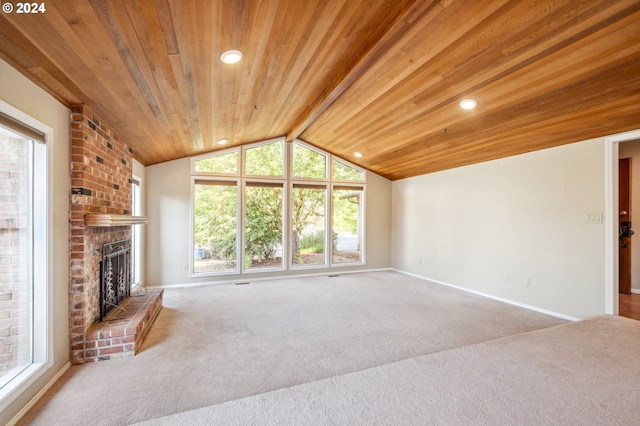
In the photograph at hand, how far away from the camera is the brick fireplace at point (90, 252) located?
260 centimetres

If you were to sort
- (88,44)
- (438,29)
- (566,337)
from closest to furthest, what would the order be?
(88,44) < (438,29) < (566,337)

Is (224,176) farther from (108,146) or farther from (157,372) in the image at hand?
(157,372)

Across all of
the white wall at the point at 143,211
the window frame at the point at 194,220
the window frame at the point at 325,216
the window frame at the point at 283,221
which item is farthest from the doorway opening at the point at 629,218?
the white wall at the point at 143,211

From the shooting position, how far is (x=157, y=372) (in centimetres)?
250

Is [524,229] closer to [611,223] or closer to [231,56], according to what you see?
[611,223]

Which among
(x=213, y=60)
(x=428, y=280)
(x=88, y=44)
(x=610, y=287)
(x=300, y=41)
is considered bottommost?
(x=428, y=280)

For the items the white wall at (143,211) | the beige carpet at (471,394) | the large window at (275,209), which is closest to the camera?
the beige carpet at (471,394)

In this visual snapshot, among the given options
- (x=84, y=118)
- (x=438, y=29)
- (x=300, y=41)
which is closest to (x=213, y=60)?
(x=300, y=41)

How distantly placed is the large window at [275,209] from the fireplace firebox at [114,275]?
1.94m

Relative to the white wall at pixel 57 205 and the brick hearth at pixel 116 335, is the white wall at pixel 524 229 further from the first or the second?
the white wall at pixel 57 205

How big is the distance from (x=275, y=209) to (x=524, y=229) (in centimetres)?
450

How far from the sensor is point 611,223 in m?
3.48

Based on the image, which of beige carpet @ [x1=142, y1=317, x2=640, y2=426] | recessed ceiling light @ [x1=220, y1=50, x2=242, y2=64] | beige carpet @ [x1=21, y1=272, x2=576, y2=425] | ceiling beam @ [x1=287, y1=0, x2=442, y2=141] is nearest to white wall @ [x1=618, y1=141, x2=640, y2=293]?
beige carpet @ [x1=21, y1=272, x2=576, y2=425]

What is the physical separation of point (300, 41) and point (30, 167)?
2310 millimetres
